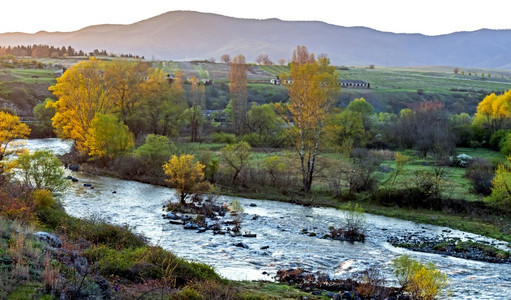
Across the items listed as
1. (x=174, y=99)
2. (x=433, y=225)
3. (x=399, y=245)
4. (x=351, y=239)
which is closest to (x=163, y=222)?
(x=351, y=239)

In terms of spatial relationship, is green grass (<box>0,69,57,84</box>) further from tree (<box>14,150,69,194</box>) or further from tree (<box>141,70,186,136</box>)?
tree (<box>14,150,69,194</box>)

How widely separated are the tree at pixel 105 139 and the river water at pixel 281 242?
1077cm

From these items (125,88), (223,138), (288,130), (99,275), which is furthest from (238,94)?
(99,275)

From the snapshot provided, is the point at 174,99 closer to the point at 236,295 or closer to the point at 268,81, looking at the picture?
the point at 236,295

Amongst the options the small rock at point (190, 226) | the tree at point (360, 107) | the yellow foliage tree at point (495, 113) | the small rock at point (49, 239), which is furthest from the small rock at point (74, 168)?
the yellow foliage tree at point (495, 113)

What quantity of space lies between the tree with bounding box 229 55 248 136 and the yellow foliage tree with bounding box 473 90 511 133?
134 ft

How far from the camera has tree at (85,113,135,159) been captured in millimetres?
50281

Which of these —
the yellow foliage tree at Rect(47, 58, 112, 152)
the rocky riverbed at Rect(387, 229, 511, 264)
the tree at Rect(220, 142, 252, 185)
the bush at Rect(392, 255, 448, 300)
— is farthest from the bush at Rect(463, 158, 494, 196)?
the yellow foliage tree at Rect(47, 58, 112, 152)

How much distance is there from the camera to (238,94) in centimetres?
7531

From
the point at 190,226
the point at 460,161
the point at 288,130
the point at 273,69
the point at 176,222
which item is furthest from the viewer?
the point at 273,69

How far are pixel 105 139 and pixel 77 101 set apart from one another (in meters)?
9.26

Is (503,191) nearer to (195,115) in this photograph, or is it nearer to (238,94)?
(238,94)

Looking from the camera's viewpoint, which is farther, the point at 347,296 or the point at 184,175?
the point at 184,175

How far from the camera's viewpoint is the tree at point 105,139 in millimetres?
50281
